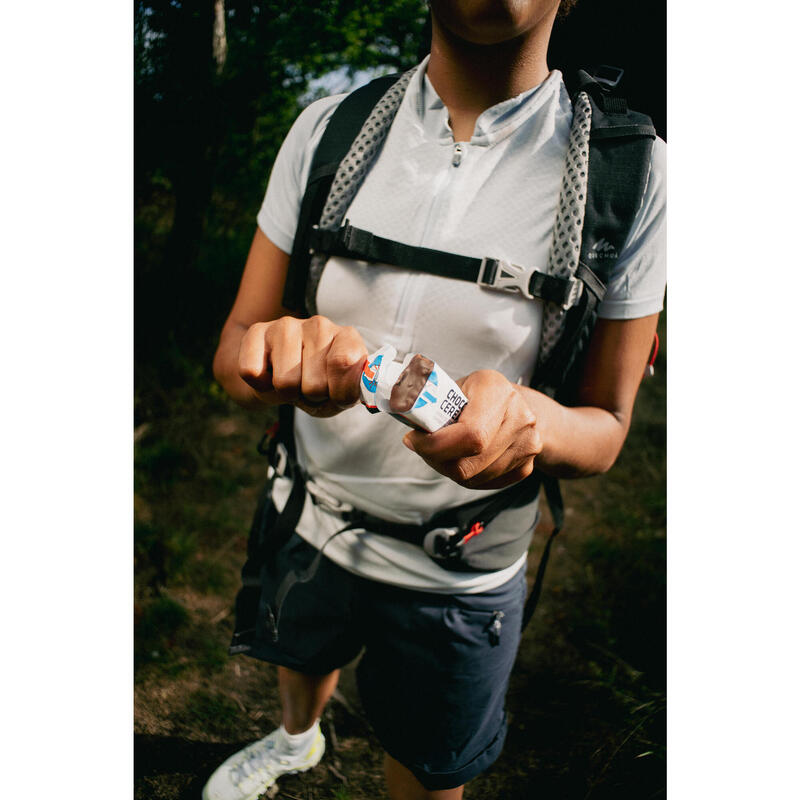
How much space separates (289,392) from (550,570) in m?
2.10

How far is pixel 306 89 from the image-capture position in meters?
1.25

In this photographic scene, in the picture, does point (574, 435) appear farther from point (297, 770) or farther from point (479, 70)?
point (297, 770)

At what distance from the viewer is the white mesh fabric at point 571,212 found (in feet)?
2.90

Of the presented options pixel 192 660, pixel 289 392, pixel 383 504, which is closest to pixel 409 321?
pixel 289 392

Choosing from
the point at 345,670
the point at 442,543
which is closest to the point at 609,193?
the point at 442,543

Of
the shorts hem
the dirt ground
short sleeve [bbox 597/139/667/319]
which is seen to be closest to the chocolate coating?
short sleeve [bbox 597/139/667/319]

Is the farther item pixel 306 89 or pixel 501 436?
pixel 306 89

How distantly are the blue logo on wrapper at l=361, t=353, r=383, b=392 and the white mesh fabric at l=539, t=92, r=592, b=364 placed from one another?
38 centimetres

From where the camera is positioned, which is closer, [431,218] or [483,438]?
[483,438]

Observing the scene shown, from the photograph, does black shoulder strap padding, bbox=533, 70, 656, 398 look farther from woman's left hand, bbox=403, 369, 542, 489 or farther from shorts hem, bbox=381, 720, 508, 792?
shorts hem, bbox=381, 720, 508, 792

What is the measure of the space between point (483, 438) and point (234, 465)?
6.24 ft

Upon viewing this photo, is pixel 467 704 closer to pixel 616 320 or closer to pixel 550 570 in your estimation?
pixel 616 320

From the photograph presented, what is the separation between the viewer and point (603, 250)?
89cm

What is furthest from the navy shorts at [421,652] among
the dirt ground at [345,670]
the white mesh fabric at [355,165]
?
the white mesh fabric at [355,165]
